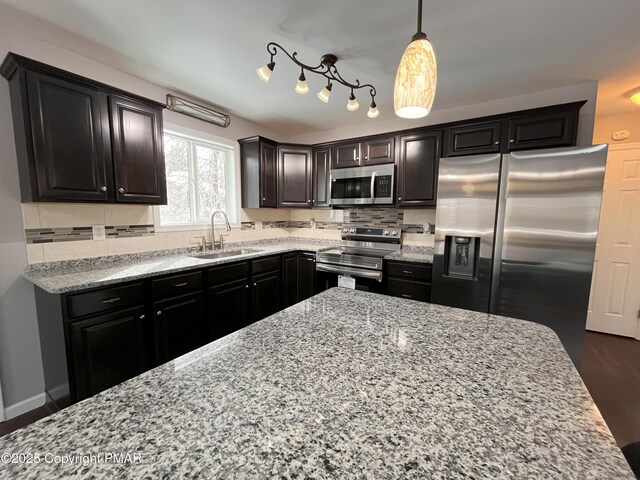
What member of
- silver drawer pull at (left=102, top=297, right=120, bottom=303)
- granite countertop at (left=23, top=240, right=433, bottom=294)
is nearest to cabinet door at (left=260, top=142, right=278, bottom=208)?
granite countertop at (left=23, top=240, right=433, bottom=294)

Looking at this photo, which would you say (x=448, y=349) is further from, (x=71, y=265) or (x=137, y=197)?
(x=71, y=265)

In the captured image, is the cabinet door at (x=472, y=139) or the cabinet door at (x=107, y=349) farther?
the cabinet door at (x=472, y=139)

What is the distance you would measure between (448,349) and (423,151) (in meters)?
2.50

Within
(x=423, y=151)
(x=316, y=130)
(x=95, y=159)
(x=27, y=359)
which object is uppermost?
(x=316, y=130)

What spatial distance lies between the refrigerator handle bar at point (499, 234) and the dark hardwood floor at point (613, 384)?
0.93 meters

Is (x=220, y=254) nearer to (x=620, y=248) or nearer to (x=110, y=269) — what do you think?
(x=110, y=269)

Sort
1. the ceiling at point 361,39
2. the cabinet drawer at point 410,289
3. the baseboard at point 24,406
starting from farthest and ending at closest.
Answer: the cabinet drawer at point 410,289 → the baseboard at point 24,406 → the ceiling at point 361,39

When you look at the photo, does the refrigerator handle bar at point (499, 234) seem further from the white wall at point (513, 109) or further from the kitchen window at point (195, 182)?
the kitchen window at point (195, 182)

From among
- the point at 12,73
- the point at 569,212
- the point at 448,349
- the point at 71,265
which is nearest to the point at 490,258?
the point at 569,212

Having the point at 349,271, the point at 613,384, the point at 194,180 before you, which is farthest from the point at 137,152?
the point at 613,384

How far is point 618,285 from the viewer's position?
3064 mm

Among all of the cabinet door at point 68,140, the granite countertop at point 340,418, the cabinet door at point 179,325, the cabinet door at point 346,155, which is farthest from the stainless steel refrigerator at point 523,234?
the cabinet door at point 68,140

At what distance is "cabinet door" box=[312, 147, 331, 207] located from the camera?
354 centimetres

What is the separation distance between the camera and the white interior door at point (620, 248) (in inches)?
116
